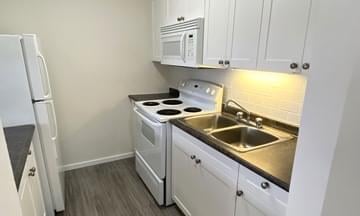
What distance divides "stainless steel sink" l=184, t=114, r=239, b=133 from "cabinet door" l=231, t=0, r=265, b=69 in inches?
24.1

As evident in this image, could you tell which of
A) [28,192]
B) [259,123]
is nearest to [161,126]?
[259,123]

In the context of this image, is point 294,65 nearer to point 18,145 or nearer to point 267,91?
point 267,91

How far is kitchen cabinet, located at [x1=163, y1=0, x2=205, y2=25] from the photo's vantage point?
6.19ft

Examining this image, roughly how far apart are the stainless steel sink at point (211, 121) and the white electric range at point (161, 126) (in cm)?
9

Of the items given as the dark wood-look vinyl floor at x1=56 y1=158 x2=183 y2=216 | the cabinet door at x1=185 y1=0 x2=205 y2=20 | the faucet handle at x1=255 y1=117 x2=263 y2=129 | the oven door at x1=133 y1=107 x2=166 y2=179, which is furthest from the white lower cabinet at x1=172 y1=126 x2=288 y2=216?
the cabinet door at x1=185 y1=0 x2=205 y2=20

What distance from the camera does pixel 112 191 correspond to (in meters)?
2.44

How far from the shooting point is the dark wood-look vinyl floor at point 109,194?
6.98 ft

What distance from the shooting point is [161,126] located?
6.49ft

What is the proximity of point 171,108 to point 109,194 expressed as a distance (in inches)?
46.6

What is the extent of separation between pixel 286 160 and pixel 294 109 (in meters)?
0.51

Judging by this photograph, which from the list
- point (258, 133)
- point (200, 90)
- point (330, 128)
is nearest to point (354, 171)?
point (330, 128)

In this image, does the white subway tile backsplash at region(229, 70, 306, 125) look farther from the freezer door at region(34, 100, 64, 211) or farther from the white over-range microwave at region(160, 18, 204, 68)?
the freezer door at region(34, 100, 64, 211)

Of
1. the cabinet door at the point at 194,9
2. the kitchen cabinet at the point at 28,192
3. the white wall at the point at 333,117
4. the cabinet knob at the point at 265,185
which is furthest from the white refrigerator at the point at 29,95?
the white wall at the point at 333,117

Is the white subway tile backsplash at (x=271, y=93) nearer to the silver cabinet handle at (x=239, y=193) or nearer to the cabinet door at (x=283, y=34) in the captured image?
the cabinet door at (x=283, y=34)
